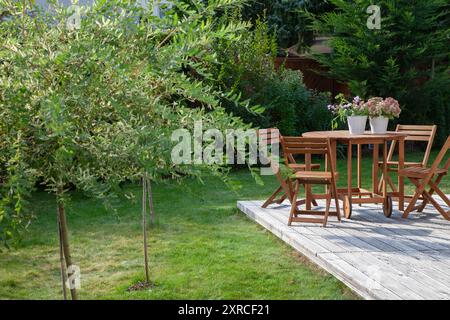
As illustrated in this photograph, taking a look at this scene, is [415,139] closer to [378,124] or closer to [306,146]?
[378,124]

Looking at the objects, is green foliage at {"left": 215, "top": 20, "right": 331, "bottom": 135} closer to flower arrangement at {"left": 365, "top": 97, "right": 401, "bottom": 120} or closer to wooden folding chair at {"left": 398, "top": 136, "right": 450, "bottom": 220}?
flower arrangement at {"left": 365, "top": 97, "right": 401, "bottom": 120}

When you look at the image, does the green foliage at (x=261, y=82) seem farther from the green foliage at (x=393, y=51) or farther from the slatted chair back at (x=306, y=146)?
the slatted chair back at (x=306, y=146)

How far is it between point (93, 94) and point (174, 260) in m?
2.99

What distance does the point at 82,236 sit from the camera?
22.4ft

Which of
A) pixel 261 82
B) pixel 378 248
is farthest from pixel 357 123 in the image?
pixel 261 82

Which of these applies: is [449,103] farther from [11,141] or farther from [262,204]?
[11,141]

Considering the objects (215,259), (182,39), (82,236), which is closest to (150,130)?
(182,39)

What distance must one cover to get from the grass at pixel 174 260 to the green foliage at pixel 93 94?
615mm

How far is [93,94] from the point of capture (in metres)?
3.00

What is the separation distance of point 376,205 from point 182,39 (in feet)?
17.8

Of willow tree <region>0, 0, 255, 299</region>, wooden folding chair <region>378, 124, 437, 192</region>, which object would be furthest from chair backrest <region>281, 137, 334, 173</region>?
willow tree <region>0, 0, 255, 299</region>

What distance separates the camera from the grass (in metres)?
4.80

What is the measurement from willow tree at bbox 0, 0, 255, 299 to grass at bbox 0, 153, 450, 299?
60 cm

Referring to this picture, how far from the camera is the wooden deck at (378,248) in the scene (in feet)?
14.6
